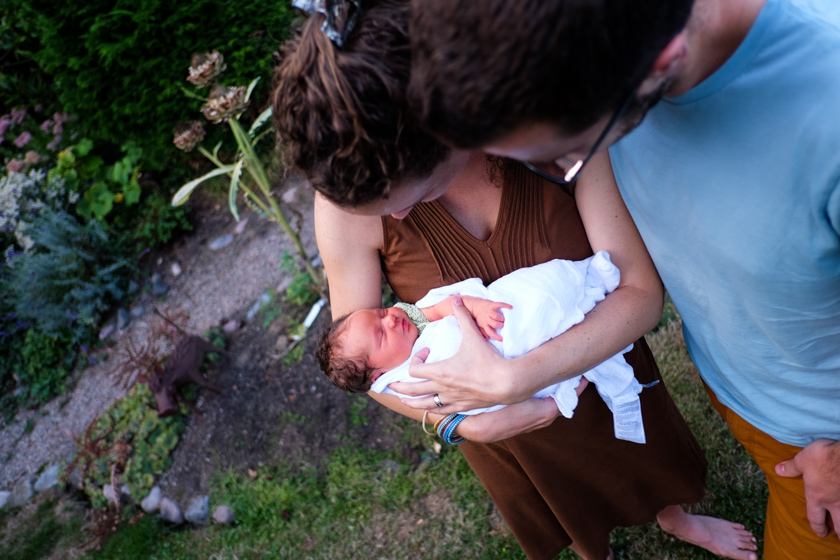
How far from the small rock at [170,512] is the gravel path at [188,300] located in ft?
4.08

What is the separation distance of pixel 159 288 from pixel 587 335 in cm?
470

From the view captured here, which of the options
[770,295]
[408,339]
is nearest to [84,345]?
[408,339]

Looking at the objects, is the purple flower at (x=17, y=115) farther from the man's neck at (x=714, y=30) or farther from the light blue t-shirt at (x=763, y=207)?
the man's neck at (x=714, y=30)

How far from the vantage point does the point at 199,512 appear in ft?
12.1

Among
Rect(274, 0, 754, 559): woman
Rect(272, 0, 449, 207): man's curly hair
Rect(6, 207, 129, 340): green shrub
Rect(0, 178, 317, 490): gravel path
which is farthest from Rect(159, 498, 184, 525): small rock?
Rect(272, 0, 449, 207): man's curly hair

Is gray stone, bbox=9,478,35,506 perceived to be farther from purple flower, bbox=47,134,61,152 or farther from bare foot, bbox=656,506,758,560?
bare foot, bbox=656,506,758,560

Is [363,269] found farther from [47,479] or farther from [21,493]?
[21,493]

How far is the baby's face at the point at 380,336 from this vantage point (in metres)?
1.92

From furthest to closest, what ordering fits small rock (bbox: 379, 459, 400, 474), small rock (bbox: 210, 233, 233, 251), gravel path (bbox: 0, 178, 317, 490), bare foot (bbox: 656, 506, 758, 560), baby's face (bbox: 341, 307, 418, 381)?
small rock (bbox: 210, 233, 233, 251) < gravel path (bbox: 0, 178, 317, 490) < small rock (bbox: 379, 459, 400, 474) < bare foot (bbox: 656, 506, 758, 560) < baby's face (bbox: 341, 307, 418, 381)

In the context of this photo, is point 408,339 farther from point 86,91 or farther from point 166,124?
point 86,91

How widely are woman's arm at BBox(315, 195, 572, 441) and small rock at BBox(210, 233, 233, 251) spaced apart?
148 inches

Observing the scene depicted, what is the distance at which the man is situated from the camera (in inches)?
31.2

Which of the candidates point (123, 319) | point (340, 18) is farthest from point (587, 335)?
point (123, 319)

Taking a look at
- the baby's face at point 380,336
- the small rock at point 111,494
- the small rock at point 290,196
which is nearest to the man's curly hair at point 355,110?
the baby's face at point 380,336
